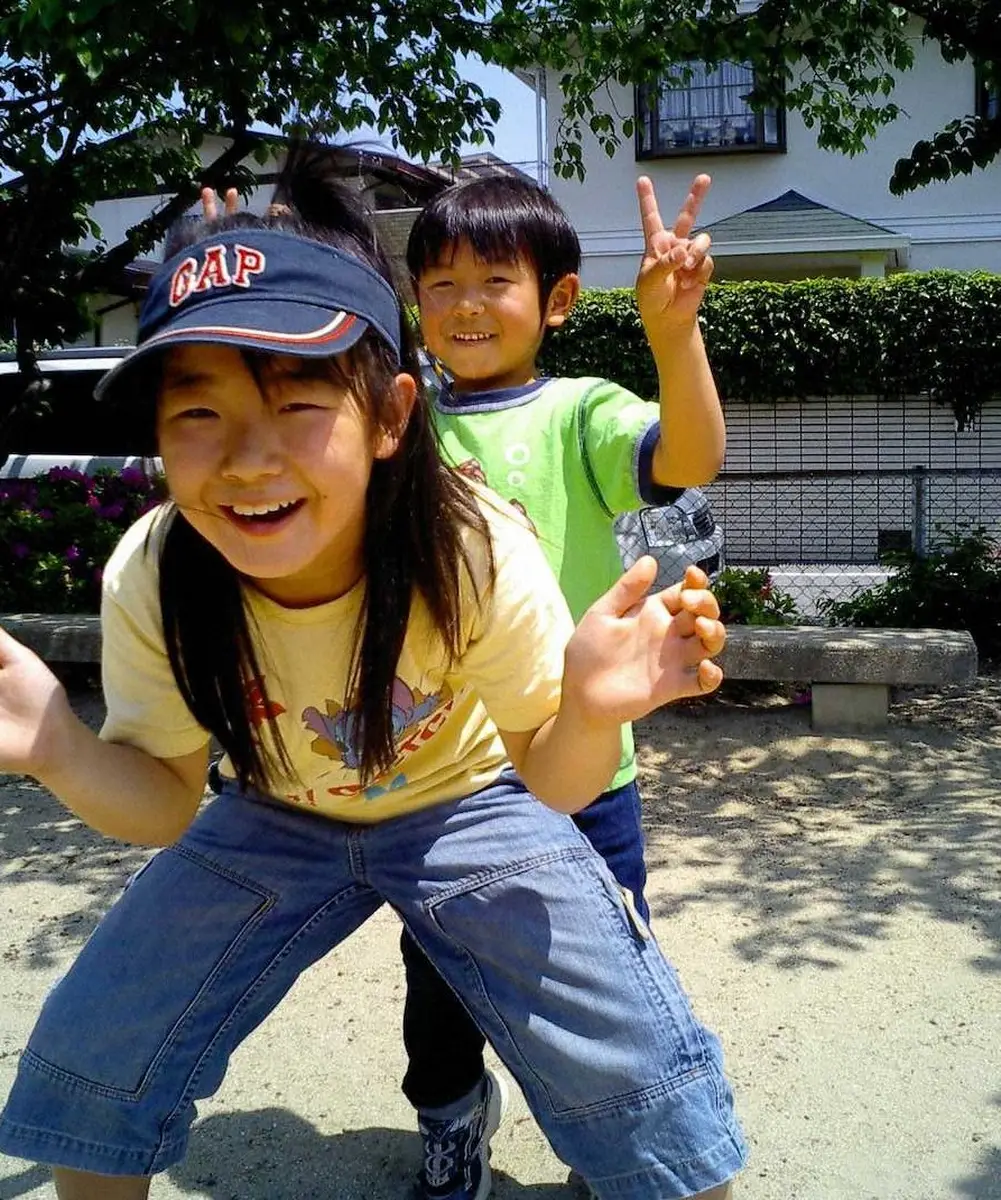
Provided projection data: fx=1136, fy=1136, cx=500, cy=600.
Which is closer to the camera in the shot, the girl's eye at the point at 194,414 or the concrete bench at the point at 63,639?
the girl's eye at the point at 194,414

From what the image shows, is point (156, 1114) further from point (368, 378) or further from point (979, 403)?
point (979, 403)

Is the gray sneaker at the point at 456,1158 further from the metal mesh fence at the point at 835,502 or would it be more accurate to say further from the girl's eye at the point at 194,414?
the metal mesh fence at the point at 835,502

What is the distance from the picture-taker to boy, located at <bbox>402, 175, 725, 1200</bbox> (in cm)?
180

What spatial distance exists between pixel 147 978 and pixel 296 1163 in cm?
75

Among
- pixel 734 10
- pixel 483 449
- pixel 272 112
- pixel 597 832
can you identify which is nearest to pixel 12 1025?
pixel 597 832

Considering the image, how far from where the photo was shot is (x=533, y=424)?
77.4 inches

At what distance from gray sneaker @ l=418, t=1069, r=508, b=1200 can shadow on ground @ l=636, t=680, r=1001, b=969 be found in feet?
3.54

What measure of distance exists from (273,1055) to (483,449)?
53.6 inches

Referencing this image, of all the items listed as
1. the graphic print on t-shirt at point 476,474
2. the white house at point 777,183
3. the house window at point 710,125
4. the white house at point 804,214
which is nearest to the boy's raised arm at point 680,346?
the graphic print on t-shirt at point 476,474

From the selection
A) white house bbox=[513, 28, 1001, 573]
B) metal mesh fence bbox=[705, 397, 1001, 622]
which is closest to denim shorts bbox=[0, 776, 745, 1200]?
metal mesh fence bbox=[705, 397, 1001, 622]

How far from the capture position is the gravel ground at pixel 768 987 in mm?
1990

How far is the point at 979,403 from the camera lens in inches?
435

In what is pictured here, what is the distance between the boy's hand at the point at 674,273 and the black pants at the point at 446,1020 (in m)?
0.77

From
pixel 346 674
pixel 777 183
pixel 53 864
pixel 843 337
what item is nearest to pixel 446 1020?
pixel 346 674
